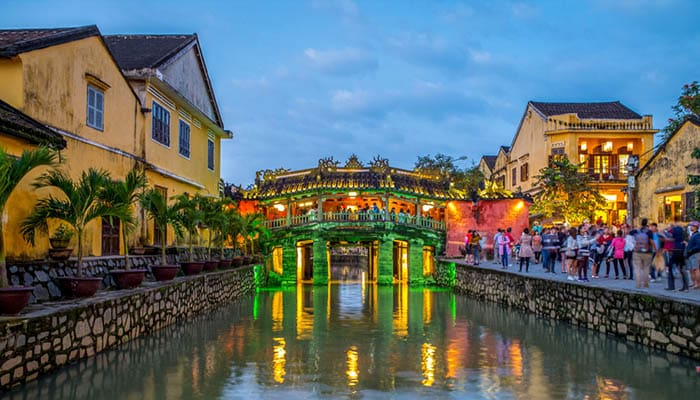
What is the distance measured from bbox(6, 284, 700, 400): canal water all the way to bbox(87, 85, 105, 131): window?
518 centimetres

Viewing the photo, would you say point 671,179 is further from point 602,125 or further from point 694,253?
point 602,125

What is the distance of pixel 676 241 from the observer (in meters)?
13.5

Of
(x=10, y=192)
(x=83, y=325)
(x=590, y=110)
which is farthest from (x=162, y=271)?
(x=590, y=110)

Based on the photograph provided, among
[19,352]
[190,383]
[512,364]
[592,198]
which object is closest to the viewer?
[19,352]

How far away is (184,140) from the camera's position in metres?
22.6

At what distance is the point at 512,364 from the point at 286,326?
20.5 ft

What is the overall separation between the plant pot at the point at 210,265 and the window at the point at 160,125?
3.93 m

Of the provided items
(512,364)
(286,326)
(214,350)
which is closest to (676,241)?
(512,364)

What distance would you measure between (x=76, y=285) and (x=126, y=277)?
193 cm

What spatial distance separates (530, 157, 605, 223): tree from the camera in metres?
33.8

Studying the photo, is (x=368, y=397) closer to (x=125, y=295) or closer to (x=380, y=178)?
(x=125, y=295)

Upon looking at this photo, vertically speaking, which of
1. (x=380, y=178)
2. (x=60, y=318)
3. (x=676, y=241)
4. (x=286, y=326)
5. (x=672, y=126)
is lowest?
(x=286, y=326)

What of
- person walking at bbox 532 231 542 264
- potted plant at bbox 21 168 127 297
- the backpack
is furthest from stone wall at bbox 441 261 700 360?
potted plant at bbox 21 168 127 297

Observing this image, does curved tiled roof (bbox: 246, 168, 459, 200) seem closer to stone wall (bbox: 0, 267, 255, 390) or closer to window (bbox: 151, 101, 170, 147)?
window (bbox: 151, 101, 170, 147)
